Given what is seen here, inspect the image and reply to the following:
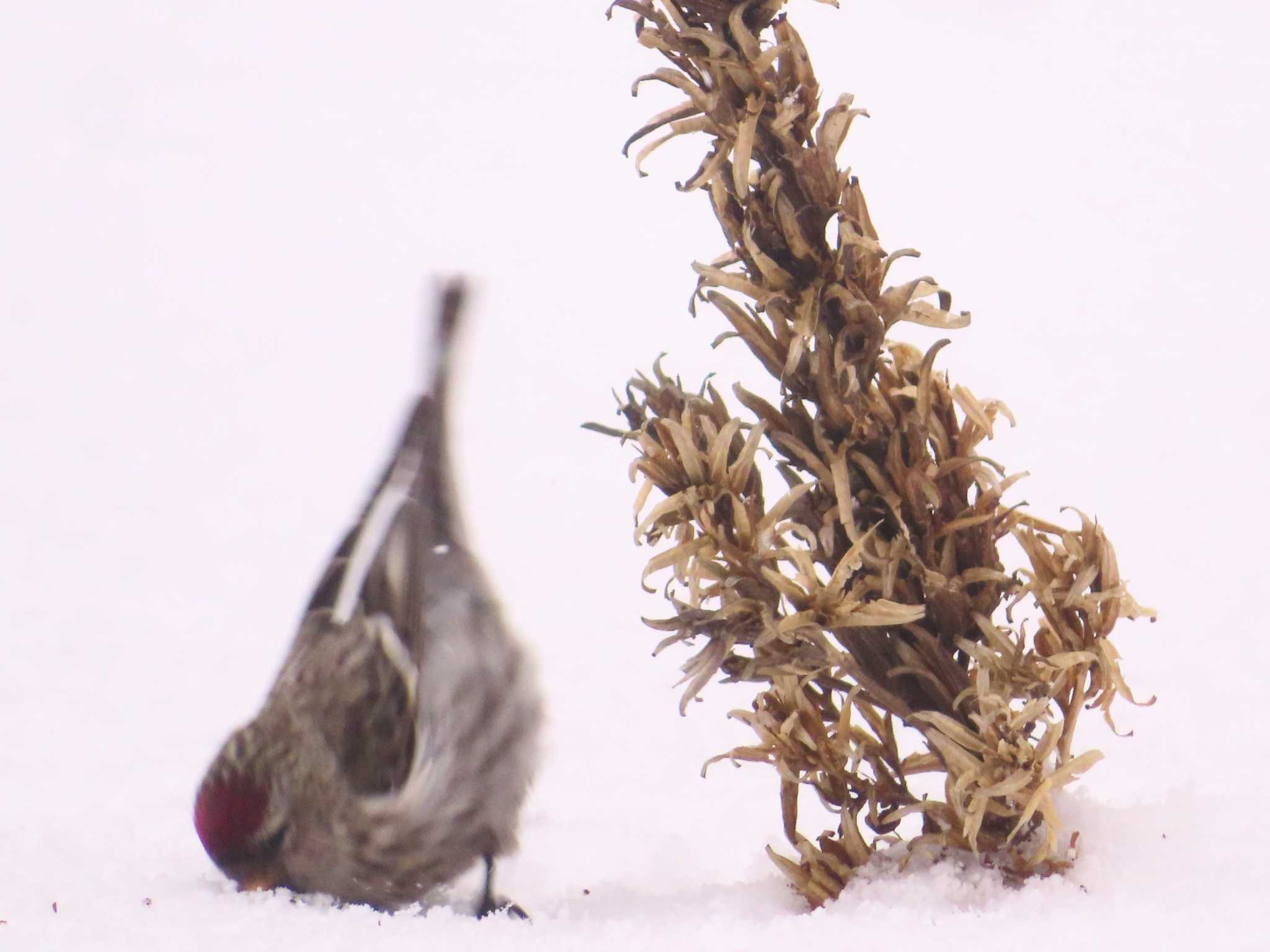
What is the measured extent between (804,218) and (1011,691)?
0.20 metres

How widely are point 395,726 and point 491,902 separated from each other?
0.35ft

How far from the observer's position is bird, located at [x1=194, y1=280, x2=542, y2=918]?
2.17 ft

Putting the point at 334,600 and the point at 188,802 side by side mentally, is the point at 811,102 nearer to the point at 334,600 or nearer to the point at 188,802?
the point at 334,600

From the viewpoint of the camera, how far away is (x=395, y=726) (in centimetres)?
71

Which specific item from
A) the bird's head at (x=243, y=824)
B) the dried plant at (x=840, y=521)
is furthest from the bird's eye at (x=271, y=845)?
the dried plant at (x=840, y=521)

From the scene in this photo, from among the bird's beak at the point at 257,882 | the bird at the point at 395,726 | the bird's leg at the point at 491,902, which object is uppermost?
the bird at the point at 395,726

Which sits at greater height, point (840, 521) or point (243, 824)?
point (840, 521)

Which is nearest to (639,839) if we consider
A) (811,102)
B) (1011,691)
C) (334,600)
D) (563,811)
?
(563,811)

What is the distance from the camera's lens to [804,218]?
51 centimetres

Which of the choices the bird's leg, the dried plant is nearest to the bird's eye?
the bird's leg

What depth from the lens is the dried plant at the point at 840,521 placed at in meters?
0.51

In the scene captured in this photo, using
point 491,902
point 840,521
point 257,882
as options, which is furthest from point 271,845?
point 840,521

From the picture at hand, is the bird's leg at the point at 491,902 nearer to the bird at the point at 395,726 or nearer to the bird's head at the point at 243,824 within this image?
the bird at the point at 395,726

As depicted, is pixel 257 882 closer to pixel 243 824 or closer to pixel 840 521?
pixel 243 824
